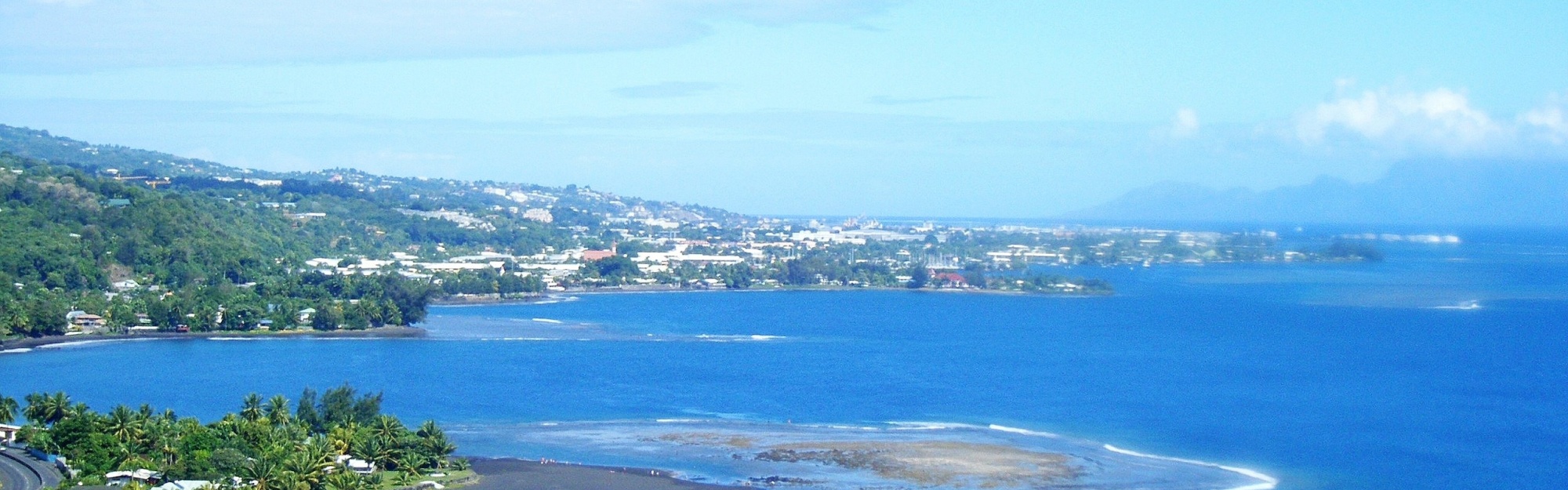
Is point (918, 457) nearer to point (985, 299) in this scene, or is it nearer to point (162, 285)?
point (162, 285)

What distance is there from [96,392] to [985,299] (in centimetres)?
3792

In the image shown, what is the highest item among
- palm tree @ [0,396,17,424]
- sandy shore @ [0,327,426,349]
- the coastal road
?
palm tree @ [0,396,17,424]

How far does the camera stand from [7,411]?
936 inches

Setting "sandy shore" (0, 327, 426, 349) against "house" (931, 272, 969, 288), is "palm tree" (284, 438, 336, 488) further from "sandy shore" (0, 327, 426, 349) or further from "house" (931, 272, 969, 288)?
"house" (931, 272, 969, 288)

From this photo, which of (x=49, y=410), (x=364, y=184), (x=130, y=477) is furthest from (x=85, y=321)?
(x=364, y=184)

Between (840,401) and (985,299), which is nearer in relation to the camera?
(840,401)

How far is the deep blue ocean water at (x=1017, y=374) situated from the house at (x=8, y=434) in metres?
4.44

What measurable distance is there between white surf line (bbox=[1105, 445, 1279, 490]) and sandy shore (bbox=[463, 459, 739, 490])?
6.98 metres

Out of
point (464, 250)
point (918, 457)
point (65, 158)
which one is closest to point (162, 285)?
point (464, 250)

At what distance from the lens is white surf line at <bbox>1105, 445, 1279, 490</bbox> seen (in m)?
22.4

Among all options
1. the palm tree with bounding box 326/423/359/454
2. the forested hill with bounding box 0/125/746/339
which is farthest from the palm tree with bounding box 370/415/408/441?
the forested hill with bounding box 0/125/746/339

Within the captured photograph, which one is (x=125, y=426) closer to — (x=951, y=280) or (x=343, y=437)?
(x=343, y=437)

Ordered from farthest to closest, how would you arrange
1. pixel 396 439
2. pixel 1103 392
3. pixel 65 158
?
pixel 65 158 < pixel 1103 392 < pixel 396 439

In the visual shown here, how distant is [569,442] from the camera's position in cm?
2514
